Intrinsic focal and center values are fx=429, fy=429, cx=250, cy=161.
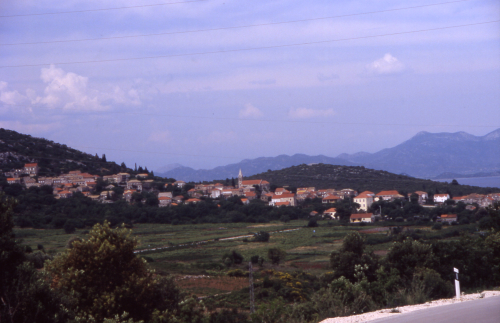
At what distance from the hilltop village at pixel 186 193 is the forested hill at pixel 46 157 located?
4375 millimetres

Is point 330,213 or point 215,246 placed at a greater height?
point 330,213

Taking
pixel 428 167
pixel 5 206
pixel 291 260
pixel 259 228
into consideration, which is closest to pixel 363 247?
pixel 5 206

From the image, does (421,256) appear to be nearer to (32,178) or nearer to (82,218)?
(82,218)

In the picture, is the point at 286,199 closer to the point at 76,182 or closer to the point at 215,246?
the point at 76,182

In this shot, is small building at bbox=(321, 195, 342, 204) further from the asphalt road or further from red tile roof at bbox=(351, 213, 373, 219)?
the asphalt road

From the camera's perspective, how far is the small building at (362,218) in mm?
62400

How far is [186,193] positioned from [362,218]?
136 feet

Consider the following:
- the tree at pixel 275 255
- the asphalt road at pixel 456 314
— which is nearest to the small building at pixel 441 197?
the tree at pixel 275 255

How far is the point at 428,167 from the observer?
187625mm

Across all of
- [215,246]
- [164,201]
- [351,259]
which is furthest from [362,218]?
[351,259]

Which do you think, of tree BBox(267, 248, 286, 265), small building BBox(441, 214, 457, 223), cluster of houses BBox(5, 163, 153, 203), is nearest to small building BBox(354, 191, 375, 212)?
small building BBox(441, 214, 457, 223)

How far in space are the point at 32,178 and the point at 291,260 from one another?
5736cm

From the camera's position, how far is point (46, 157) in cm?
9625

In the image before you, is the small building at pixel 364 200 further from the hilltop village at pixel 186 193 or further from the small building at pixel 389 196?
the small building at pixel 389 196
